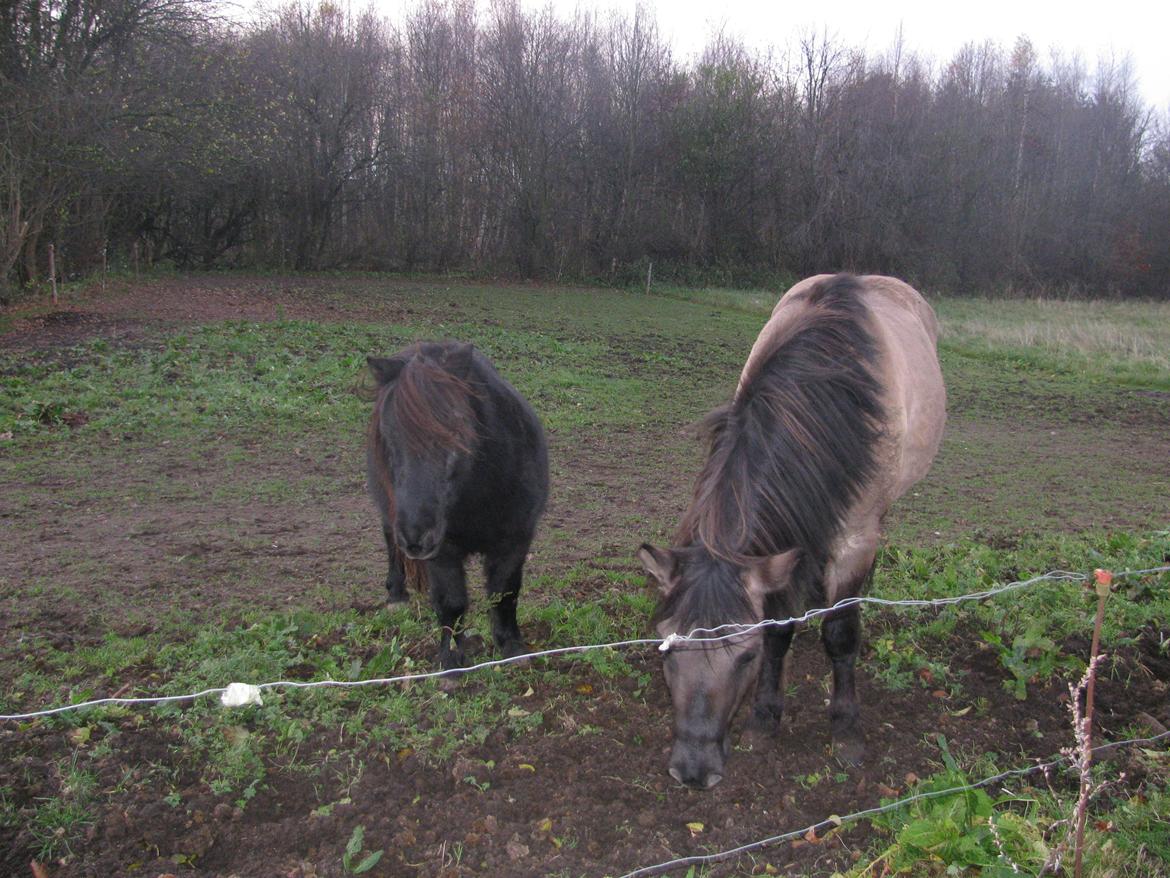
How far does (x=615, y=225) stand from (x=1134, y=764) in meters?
30.9

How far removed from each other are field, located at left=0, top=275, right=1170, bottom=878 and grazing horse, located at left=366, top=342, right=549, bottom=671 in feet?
1.29

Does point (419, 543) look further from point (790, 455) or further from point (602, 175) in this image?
point (602, 175)

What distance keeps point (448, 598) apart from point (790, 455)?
1.89 meters

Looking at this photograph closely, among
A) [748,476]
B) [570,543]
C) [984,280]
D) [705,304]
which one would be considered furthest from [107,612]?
[984,280]

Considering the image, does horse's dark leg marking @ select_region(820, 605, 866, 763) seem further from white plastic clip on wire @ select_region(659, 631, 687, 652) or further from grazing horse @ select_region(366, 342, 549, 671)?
grazing horse @ select_region(366, 342, 549, 671)

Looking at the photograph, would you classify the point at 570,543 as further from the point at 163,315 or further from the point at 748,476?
the point at 163,315

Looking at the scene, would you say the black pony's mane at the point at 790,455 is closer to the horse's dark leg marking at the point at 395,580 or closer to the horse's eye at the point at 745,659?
the horse's eye at the point at 745,659

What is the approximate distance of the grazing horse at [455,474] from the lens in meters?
3.58

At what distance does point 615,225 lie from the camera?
32.7 metres

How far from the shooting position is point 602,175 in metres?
32.9

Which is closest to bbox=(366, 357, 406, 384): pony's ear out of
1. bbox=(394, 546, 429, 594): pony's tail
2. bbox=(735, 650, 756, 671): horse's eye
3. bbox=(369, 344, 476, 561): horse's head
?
bbox=(369, 344, 476, 561): horse's head

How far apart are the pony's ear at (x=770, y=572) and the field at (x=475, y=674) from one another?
91 cm

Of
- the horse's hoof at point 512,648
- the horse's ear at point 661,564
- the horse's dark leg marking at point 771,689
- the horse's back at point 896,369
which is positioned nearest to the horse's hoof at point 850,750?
the horse's dark leg marking at point 771,689

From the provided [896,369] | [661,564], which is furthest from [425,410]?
[896,369]
